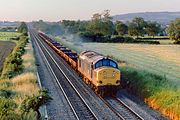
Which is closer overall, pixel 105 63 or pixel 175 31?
pixel 105 63

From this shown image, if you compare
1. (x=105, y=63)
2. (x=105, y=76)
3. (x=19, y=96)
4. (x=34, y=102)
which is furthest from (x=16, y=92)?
(x=34, y=102)

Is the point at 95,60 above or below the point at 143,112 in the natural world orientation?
above

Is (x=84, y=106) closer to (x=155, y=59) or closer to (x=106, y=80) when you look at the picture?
(x=106, y=80)

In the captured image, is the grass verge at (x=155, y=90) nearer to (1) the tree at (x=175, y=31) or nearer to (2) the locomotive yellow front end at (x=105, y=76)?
(2) the locomotive yellow front end at (x=105, y=76)

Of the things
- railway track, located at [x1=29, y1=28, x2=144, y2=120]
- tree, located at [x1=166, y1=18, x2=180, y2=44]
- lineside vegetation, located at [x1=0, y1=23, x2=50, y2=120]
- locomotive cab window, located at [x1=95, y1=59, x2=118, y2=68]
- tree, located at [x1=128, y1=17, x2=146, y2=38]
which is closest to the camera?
lineside vegetation, located at [x1=0, y1=23, x2=50, y2=120]

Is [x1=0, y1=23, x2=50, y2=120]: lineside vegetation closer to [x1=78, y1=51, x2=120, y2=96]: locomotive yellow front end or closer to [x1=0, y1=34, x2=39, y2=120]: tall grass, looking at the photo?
[x1=0, y1=34, x2=39, y2=120]: tall grass

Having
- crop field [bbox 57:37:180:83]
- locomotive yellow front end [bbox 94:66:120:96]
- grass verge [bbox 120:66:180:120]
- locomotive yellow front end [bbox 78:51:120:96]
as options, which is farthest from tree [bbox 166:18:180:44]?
locomotive yellow front end [bbox 94:66:120:96]

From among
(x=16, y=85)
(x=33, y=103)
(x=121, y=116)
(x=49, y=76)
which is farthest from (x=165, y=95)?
(x=49, y=76)

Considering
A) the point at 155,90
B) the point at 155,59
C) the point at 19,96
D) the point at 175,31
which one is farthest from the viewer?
the point at 175,31

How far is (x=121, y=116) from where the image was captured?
2209 cm

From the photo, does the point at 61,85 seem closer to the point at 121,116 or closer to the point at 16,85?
the point at 16,85

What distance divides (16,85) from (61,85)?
192 inches

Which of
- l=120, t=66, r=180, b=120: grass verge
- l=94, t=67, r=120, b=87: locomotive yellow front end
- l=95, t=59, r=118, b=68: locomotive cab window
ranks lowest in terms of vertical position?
l=120, t=66, r=180, b=120: grass verge

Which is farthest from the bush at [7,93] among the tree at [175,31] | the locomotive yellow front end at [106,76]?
the tree at [175,31]
